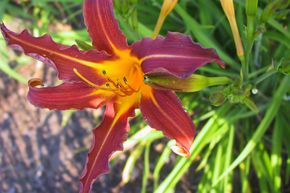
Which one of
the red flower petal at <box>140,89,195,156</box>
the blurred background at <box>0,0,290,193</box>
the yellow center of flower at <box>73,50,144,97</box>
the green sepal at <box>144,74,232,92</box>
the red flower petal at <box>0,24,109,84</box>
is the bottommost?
the blurred background at <box>0,0,290,193</box>

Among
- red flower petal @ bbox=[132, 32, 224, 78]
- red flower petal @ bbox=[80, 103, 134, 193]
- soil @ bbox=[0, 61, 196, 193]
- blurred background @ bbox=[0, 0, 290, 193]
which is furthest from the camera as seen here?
soil @ bbox=[0, 61, 196, 193]

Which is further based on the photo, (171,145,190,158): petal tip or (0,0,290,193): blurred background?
(0,0,290,193): blurred background

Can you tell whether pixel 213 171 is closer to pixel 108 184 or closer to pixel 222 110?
pixel 222 110

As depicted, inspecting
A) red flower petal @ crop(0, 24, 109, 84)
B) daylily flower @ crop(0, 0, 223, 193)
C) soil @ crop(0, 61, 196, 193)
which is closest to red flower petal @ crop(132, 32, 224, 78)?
daylily flower @ crop(0, 0, 223, 193)

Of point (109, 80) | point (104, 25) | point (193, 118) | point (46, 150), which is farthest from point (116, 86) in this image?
point (46, 150)

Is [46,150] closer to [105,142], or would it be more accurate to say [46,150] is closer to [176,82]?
[105,142]

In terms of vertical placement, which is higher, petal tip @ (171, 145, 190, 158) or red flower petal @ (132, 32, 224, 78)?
red flower petal @ (132, 32, 224, 78)

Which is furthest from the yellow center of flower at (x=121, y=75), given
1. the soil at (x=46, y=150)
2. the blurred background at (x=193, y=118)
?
the soil at (x=46, y=150)

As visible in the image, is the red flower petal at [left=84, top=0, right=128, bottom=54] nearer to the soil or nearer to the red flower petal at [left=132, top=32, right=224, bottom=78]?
the red flower petal at [left=132, top=32, right=224, bottom=78]
